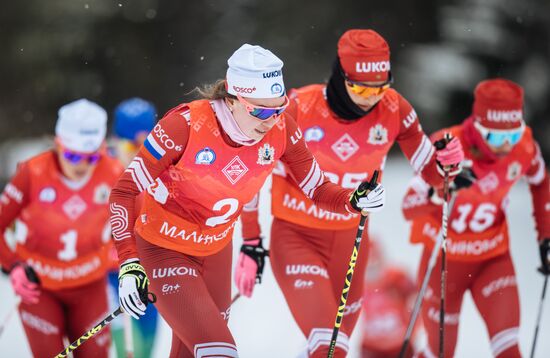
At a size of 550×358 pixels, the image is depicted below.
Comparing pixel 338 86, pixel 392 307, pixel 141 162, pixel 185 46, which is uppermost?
pixel 185 46

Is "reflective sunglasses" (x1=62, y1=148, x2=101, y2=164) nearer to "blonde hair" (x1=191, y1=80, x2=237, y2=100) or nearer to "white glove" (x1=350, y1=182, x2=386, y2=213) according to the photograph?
"blonde hair" (x1=191, y1=80, x2=237, y2=100)

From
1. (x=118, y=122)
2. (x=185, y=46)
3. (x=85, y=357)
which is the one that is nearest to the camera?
(x=85, y=357)

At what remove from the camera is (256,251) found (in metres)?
6.53

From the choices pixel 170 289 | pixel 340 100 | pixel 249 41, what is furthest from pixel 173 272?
pixel 249 41

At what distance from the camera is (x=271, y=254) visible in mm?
6512

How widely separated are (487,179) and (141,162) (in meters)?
2.76

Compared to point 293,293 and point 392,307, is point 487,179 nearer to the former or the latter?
point 293,293

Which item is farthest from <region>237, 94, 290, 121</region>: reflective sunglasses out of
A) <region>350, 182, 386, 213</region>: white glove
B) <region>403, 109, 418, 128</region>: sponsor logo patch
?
<region>403, 109, 418, 128</region>: sponsor logo patch

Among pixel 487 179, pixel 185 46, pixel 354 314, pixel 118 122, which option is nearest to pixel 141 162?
pixel 354 314

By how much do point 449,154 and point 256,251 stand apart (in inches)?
51.4

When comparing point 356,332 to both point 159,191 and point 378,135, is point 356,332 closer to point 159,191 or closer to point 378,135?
point 378,135

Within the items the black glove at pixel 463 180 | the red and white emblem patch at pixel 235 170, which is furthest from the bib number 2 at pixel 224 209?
the black glove at pixel 463 180

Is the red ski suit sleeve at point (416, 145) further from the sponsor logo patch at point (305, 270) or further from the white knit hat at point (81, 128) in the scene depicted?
the white knit hat at point (81, 128)

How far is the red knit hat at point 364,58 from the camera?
6.14 metres
